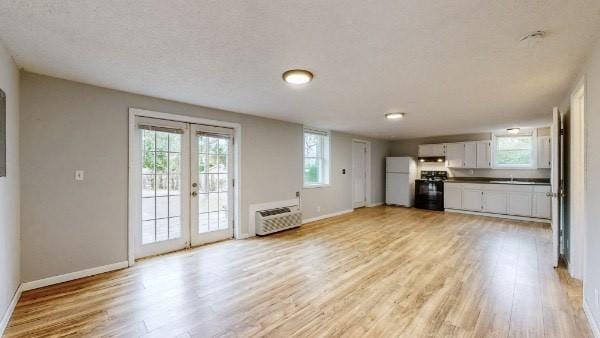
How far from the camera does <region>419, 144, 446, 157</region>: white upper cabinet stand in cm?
791

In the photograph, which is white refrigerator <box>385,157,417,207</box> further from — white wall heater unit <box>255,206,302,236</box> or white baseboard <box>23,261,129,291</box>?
white baseboard <box>23,261,129,291</box>

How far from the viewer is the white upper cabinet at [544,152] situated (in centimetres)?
630

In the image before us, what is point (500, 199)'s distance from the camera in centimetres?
663

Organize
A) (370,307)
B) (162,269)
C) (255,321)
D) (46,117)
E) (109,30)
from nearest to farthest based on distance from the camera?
(109,30), (255,321), (370,307), (46,117), (162,269)

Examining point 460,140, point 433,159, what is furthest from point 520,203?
point 433,159

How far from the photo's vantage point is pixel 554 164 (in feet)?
11.1

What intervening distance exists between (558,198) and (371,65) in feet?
9.89

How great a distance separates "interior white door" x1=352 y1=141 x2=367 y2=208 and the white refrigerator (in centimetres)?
93

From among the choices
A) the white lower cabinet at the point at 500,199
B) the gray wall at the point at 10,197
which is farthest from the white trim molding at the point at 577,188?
the gray wall at the point at 10,197

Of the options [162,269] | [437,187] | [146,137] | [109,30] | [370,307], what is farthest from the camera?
[437,187]

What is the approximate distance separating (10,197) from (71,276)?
1.15m

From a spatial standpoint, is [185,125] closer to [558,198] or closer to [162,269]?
[162,269]

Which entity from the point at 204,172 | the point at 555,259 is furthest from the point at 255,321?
the point at 555,259

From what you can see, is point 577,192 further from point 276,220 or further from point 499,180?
point 499,180
